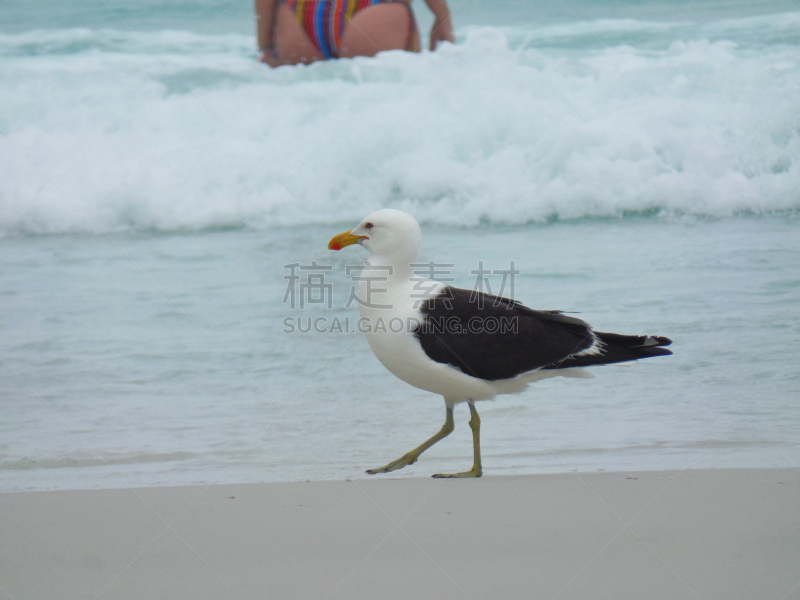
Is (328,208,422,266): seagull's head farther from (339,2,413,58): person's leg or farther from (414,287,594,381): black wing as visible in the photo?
(339,2,413,58): person's leg

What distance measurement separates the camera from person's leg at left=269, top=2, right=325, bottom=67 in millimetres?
9211

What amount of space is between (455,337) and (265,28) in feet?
23.4

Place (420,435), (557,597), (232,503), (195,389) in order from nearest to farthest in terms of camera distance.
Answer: (557,597), (232,503), (420,435), (195,389)

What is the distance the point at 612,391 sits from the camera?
446cm

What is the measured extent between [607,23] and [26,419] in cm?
848

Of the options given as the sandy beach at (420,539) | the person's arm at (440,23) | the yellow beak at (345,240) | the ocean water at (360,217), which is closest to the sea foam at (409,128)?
the ocean water at (360,217)

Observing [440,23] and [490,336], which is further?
[440,23]

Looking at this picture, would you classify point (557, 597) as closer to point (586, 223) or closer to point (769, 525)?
point (769, 525)

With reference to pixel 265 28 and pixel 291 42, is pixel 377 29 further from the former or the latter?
pixel 265 28

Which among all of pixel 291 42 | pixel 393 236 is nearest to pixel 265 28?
pixel 291 42

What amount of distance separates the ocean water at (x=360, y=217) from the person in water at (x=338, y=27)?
22 centimetres

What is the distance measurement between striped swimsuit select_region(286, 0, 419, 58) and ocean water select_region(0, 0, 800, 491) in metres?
0.25

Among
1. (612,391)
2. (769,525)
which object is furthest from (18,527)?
(612,391)

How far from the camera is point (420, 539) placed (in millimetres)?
2562
